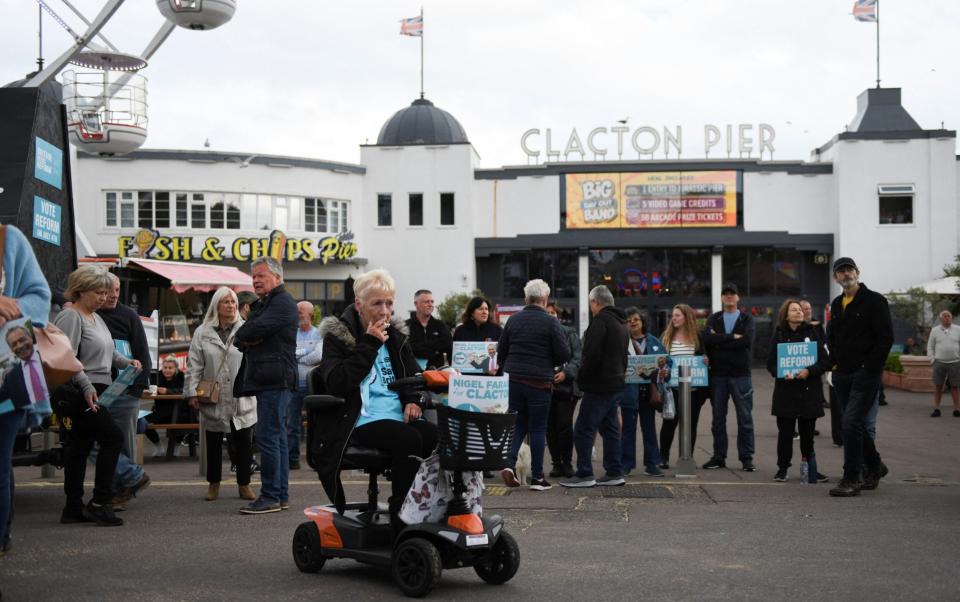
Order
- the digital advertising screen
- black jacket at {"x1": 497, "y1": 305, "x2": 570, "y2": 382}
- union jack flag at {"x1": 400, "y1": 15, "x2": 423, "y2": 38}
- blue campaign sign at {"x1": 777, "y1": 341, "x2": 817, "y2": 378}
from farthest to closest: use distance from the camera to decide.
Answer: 1. union jack flag at {"x1": 400, "y1": 15, "x2": 423, "y2": 38}
2. the digital advertising screen
3. blue campaign sign at {"x1": 777, "y1": 341, "x2": 817, "y2": 378}
4. black jacket at {"x1": 497, "y1": 305, "x2": 570, "y2": 382}

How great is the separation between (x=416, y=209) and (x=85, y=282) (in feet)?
121

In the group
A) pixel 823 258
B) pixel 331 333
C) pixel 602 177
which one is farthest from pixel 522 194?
pixel 331 333

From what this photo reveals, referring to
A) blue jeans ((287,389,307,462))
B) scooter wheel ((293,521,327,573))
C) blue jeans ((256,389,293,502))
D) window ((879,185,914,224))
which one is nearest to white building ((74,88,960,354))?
window ((879,185,914,224))

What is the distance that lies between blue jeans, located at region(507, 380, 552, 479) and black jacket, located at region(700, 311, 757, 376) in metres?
2.61

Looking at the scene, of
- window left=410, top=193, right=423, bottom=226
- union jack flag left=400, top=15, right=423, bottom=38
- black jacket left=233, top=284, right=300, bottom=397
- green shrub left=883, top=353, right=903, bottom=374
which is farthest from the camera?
union jack flag left=400, top=15, right=423, bottom=38

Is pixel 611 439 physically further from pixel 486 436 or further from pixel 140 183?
pixel 140 183

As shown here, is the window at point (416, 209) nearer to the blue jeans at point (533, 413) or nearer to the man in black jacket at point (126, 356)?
the blue jeans at point (533, 413)

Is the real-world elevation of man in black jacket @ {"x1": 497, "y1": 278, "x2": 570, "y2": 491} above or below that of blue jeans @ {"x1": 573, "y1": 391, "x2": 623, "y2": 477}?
above

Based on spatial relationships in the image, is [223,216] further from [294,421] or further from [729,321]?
[729,321]

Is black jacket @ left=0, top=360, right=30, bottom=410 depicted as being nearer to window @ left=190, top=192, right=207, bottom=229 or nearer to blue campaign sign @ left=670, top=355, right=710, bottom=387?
blue campaign sign @ left=670, top=355, right=710, bottom=387

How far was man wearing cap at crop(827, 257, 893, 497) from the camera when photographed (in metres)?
9.31

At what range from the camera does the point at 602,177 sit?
43562mm

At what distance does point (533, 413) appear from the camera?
10.3 meters

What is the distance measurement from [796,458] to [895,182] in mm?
32330
